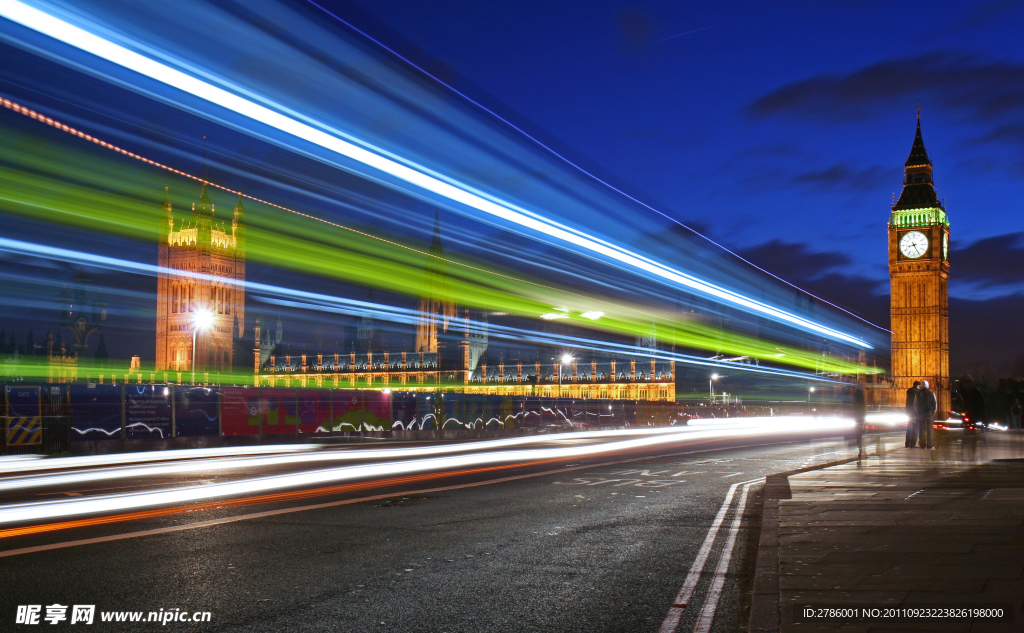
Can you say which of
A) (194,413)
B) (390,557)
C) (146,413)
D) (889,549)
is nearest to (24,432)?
(146,413)

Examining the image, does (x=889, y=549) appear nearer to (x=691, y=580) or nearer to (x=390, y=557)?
(x=691, y=580)

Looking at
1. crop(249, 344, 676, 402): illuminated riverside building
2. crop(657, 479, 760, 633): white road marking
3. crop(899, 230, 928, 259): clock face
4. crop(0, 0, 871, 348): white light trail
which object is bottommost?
crop(249, 344, 676, 402): illuminated riverside building

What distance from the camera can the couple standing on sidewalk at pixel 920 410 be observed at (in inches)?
794

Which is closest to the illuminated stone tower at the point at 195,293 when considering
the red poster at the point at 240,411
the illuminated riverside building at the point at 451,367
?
the illuminated riverside building at the point at 451,367

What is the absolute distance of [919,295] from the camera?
405 feet

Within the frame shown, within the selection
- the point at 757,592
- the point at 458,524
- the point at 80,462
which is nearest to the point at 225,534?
the point at 458,524

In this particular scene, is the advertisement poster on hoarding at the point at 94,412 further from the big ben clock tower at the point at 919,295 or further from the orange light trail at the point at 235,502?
the big ben clock tower at the point at 919,295

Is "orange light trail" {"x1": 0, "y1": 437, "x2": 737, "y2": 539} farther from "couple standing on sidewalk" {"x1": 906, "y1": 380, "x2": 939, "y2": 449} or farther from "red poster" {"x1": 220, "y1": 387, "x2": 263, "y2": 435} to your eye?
"red poster" {"x1": 220, "y1": 387, "x2": 263, "y2": 435}

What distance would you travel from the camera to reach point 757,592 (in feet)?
19.9

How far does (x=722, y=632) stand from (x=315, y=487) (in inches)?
385

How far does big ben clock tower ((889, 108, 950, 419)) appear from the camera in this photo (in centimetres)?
12231

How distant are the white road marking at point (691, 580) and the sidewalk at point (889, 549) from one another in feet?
1.73

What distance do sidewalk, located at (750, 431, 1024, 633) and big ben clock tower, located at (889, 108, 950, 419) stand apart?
119858 millimetres

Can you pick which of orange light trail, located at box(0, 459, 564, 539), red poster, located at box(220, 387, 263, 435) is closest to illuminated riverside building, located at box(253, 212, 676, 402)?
red poster, located at box(220, 387, 263, 435)
